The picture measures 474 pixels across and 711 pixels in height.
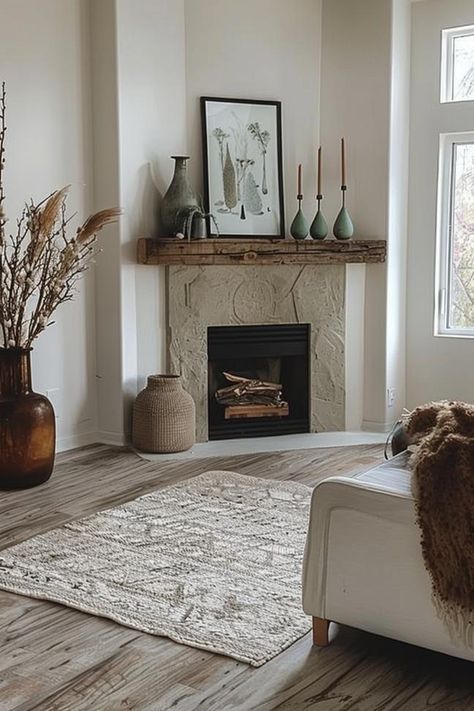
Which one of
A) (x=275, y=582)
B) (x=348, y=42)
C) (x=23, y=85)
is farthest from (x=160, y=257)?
(x=275, y=582)

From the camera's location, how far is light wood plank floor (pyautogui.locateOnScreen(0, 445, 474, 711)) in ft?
7.80

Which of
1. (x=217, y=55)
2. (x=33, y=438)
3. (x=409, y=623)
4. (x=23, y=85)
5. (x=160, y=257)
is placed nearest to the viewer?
(x=409, y=623)

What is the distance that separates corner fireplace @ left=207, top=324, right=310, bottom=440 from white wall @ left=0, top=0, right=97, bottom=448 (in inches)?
31.8

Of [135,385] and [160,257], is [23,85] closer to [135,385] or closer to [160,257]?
[160,257]

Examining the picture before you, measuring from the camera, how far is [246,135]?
5.62m

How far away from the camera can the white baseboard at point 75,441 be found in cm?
520

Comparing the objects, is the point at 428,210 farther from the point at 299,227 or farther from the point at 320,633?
the point at 320,633

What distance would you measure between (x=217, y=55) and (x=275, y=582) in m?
3.61

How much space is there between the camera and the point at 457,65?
223 inches

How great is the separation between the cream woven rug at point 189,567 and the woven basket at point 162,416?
800 millimetres

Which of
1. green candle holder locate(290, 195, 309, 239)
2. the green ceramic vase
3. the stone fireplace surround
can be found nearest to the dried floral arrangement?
the stone fireplace surround

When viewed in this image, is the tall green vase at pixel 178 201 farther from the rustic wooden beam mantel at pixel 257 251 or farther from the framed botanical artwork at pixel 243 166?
the framed botanical artwork at pixel 243 166

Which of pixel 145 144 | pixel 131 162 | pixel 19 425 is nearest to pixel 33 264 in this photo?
pixel 19 425

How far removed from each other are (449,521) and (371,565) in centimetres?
32
